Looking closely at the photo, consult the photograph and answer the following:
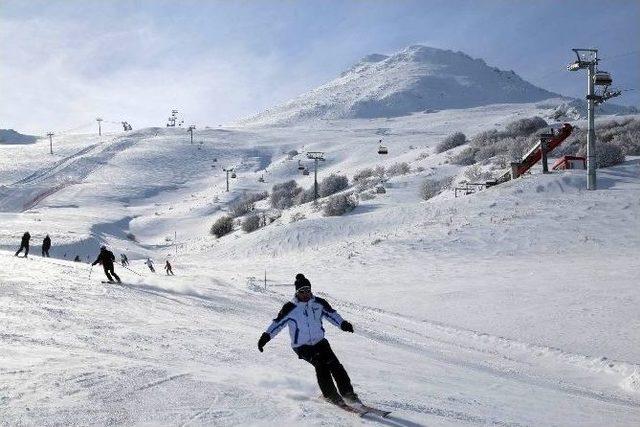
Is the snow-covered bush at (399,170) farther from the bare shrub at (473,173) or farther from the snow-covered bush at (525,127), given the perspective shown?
the snow-covered bush at (525,127)

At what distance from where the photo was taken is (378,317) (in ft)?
54.0

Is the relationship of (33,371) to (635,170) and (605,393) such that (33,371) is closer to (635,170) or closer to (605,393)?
(605,393)

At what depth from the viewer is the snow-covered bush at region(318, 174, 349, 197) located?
5453 centimetres

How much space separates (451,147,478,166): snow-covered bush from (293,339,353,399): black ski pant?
44.3 m

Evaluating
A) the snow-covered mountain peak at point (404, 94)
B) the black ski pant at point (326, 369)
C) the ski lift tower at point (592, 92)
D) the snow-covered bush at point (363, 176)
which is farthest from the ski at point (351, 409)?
the snow-covered mountain peak at point (404, 94)

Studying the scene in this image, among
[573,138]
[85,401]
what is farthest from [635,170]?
[85,401]

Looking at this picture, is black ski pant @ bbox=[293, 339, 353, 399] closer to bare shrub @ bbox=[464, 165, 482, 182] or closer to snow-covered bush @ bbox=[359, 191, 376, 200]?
snow-covered bush @ bbox=[359, 191, 376, 200]

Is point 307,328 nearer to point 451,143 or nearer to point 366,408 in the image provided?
point 366,408

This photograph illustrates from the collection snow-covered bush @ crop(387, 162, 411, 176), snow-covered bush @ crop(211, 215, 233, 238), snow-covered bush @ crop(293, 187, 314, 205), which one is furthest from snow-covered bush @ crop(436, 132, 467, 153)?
snow-covered bush @ crop(211, 215, 233, 238)

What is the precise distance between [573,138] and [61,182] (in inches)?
2909

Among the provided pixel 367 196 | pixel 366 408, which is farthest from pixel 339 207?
pixel 366 408

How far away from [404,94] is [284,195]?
10663cm

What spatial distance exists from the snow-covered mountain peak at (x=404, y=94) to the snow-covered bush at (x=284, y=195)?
270 ft

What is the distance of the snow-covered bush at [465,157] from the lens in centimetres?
4928
